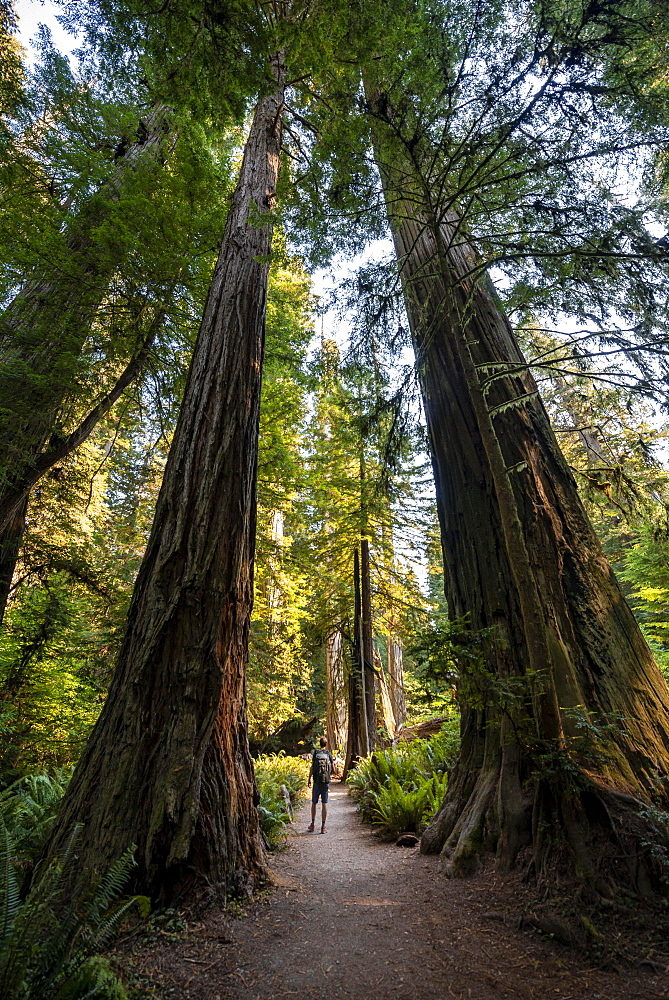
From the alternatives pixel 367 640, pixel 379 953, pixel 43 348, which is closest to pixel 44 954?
pixel 379 953

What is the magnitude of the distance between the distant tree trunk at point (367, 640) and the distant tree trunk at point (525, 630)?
6.29 metres

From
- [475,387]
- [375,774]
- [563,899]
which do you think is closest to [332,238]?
[475,387]

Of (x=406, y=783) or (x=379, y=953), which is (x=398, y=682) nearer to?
(x=406, y=783)

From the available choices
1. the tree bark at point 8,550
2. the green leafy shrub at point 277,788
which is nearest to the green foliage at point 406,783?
the green leafy shrub at point 277,788

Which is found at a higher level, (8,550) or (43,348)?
(43,348)

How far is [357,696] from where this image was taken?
441 inches

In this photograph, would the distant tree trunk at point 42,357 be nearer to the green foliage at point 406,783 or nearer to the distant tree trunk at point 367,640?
the green foliage at point 406,783

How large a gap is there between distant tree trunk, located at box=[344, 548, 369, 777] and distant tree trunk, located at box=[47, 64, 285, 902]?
7.53 m

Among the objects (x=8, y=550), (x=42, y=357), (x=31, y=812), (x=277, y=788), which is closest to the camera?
(x=31, y=812)

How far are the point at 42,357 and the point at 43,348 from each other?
0.65ft

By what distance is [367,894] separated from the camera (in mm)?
3430

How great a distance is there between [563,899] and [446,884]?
3.44 ft

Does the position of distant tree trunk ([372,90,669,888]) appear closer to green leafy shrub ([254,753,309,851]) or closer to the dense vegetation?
the dense vegetation

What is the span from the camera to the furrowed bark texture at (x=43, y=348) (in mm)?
4191
